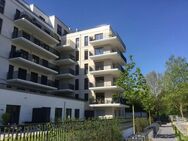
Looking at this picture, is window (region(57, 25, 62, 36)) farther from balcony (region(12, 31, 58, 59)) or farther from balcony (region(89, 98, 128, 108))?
balcony (region(89, 98, 128, 108))

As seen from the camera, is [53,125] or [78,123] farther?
[78,123]

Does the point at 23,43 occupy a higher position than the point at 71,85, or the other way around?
the point at 23,43

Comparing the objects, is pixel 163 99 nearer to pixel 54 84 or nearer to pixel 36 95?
pixel 54 84

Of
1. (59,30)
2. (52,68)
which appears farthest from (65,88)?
(59,30)

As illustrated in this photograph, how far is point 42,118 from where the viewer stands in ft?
82.4

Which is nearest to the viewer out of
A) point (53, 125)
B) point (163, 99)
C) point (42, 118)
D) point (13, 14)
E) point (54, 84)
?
point (53, 125)

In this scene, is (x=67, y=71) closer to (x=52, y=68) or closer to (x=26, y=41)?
(x=52, y=68)

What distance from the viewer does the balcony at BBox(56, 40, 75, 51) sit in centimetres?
4219

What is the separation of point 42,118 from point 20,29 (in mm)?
15141

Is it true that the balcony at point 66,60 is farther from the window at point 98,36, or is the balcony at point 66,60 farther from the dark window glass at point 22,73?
the dark window glass at point 22,73

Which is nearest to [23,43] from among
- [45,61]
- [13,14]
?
[13,14]

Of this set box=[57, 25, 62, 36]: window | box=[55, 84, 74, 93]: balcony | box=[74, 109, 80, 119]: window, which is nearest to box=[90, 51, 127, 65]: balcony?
box=[55, 84, 74, 93]: balcony

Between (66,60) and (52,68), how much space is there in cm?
319

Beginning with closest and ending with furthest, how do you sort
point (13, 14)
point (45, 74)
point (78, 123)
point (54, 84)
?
point (78, 123), point (13, 14), point (45, 74), point (54, 84)
